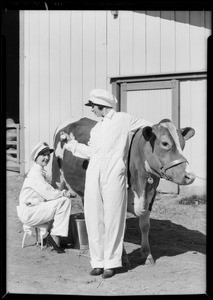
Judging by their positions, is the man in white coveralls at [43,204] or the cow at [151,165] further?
the man in white coveralls at [43,204]

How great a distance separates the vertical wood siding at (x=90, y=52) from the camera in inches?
395

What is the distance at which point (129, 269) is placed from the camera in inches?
245

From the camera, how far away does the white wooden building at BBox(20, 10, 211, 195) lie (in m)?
10.0

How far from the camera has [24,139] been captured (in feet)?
36.6

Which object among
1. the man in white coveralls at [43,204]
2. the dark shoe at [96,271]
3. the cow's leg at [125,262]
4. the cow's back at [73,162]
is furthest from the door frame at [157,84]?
the dark shoe at [96,271]

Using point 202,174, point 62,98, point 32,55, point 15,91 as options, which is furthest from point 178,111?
point 15,91

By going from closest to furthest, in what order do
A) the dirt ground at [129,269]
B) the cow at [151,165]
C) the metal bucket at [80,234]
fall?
the dirt ground at [129,269], the cow at [151,165], the metal bucket at [80,234]

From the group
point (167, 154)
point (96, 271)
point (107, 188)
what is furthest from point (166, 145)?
point (96, 271)

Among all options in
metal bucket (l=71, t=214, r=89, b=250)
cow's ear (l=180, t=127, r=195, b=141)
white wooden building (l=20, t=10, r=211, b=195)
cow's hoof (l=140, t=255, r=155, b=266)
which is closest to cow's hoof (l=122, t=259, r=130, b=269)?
→ cow's hoof (l=140, t=255, r=155, b=266)

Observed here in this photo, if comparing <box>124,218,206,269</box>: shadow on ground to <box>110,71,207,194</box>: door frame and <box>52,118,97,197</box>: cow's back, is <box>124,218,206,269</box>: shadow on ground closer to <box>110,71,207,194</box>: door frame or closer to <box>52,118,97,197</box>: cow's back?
<box>52,118,97,197</box>: cow's back

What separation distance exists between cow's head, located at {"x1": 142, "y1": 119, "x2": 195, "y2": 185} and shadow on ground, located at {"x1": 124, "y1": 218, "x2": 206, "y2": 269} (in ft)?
3.44

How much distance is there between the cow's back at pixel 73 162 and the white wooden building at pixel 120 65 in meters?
2.41

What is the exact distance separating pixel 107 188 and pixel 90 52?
5.06 metres

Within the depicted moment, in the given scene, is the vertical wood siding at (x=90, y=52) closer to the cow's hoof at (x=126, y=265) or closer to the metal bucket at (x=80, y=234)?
the metal bucket at (x=80, y=234)
